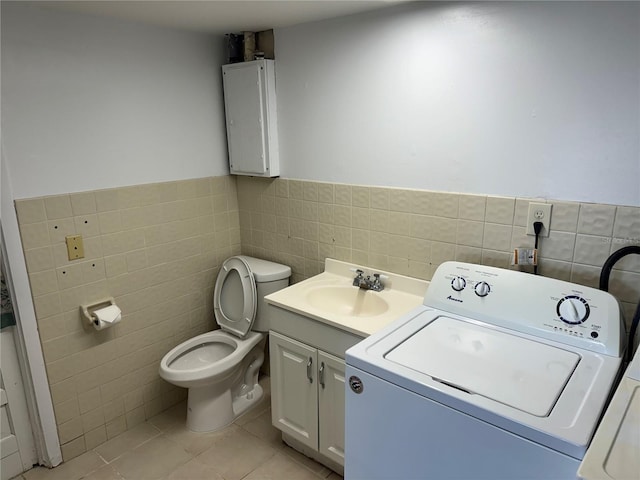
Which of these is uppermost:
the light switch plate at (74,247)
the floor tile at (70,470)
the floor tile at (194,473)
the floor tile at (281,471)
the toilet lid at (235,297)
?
the light switch plate at (74,247)

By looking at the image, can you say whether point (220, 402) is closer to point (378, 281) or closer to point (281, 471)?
point (281, 471)

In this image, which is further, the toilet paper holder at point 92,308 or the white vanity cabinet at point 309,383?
the toilet paper holder at point 92,308

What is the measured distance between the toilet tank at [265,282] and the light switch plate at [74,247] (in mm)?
827

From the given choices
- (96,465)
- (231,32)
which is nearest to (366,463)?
(96,465)

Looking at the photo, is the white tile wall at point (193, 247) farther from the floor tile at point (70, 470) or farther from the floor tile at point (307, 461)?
the floor tile at point (307, 461)

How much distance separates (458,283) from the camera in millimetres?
1624

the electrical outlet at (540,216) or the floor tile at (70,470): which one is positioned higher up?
the electrical outlet at (540,216)

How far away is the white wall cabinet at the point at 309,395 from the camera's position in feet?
6.02

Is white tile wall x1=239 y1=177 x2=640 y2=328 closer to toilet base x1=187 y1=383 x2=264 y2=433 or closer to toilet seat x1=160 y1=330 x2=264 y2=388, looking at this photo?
toilet seat x1=160 y1=330 x2=264 y2=388

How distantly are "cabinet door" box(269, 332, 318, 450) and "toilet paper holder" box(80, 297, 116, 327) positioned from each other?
822mm


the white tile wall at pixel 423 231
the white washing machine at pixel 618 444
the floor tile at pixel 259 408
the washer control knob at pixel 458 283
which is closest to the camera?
the white washing machine at pixel 618 444

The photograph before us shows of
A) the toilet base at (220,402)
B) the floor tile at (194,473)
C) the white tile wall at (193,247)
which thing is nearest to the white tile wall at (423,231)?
the white tile wall at (193,247)

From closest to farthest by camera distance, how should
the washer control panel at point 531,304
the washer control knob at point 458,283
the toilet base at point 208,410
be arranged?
the washer control panel at point 531,304, the washer control knob at point 458,283, the toilet base at point 208,410

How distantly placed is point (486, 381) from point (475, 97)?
1065 mm
